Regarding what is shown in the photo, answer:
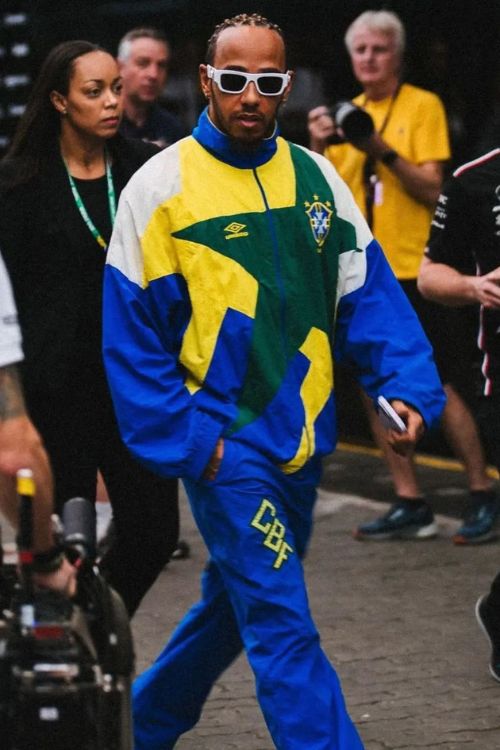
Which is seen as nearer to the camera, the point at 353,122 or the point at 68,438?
the point at 68,438

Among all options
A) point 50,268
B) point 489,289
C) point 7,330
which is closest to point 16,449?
point 7,330

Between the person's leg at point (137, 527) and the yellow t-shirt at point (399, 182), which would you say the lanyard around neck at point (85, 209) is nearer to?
the person's leg at point (137, 527)

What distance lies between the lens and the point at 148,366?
15.5 feet

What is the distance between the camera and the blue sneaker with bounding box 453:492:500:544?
27.1 feet

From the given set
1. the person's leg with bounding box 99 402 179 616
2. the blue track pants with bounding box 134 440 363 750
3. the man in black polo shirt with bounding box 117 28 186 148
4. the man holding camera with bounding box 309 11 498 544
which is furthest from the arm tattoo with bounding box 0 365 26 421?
the man holding camera with bounding box 309 11 498 544

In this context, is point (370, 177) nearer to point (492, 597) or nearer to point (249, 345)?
point (492, 597)

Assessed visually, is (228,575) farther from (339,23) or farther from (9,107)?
(9,107)

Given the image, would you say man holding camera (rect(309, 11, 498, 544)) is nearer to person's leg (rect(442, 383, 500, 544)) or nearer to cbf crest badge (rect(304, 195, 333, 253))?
person's leg (rect(442, 383, 500, 544))

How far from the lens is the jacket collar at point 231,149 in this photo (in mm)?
4820

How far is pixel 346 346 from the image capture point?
16.5 feet

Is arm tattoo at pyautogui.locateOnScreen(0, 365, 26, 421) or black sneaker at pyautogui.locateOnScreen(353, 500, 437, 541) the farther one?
black sneaker at pyautogui.locateOnScreen(353, 500, 437, 541)

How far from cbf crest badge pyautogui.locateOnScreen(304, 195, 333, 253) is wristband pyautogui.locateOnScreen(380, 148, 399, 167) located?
11.3ft

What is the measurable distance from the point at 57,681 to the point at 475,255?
2.73 meters

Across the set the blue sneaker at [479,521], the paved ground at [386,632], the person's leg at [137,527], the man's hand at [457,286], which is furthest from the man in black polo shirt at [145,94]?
the person's leg at [137,527]
